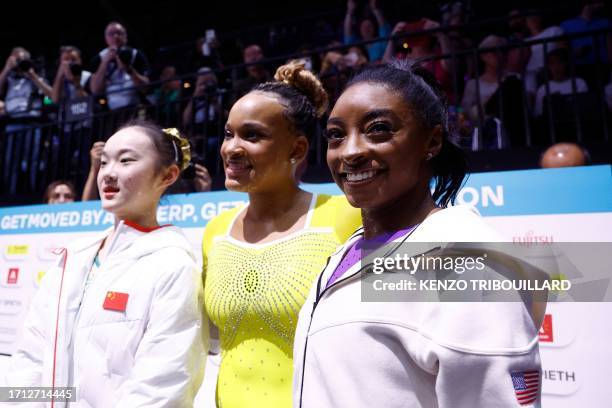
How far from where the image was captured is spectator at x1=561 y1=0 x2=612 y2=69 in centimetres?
380

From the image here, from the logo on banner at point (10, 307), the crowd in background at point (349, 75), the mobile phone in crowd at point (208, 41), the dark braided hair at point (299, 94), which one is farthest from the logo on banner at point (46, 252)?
the mobile phone in crowd at point (208, 41)

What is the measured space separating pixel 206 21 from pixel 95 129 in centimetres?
403

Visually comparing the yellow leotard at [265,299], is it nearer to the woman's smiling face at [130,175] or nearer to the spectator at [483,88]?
the woman's smiling face at [130,175]

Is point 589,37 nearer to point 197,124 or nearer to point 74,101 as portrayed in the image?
point 197,124

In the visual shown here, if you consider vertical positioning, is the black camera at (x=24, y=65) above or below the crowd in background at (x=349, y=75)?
above

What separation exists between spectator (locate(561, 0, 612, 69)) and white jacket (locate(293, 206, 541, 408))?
3.31 metres

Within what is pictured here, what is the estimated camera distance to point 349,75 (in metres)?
3.25

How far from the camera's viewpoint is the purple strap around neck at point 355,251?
111 cm

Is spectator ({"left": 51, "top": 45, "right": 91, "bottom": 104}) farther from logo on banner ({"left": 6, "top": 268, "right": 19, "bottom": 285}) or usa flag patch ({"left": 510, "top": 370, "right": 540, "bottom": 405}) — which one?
usa flag patch ({"left": 510, "top": 370, "right": 540, "bottom": 405})

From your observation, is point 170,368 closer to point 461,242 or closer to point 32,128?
point 461,242

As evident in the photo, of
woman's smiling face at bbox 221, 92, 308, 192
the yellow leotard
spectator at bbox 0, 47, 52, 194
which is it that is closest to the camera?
the yellow leotard

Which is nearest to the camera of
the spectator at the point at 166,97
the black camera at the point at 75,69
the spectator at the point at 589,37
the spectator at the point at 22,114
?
the spectator at the point at 589,37

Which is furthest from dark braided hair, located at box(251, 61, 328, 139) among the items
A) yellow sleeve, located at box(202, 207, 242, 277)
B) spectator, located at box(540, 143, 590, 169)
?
spectator, located at box(540, 143, 590, 169)

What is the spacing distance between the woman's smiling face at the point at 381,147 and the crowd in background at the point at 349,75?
203cm
